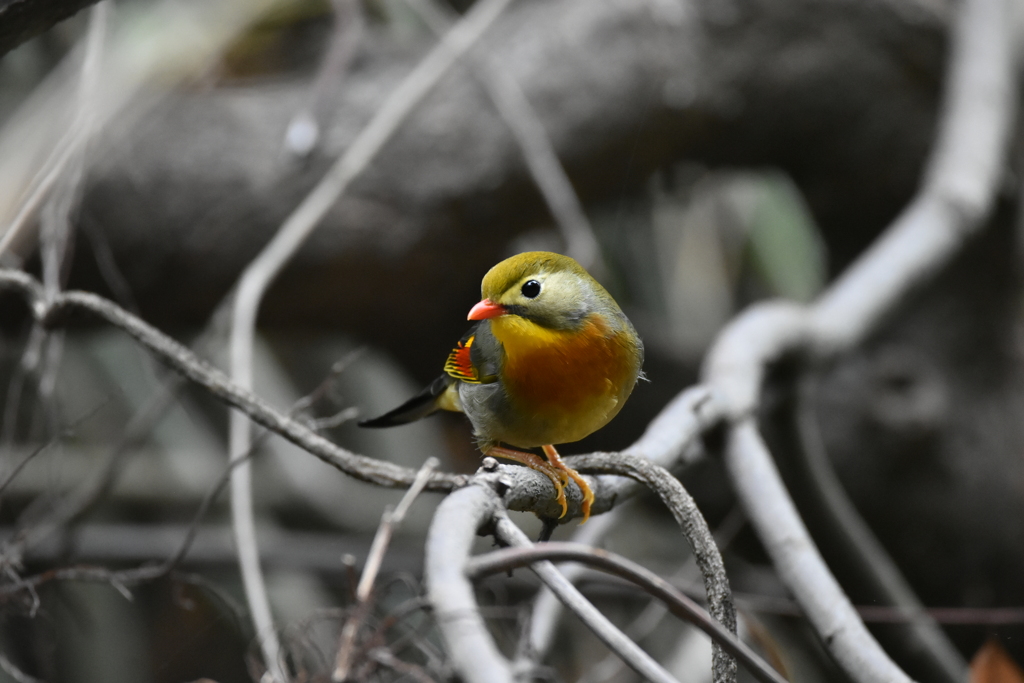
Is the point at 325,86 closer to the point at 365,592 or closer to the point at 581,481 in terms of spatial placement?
the point at 581,481

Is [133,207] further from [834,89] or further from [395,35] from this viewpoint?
[834,89]

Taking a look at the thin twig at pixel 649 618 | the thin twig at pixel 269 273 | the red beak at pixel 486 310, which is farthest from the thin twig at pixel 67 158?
the thin twig at pixel 649 618

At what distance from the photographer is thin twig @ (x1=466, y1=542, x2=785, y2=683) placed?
0.96 metres

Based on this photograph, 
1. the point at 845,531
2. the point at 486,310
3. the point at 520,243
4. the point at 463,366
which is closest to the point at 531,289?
the point at 486,310

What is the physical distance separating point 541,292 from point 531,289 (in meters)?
0.02

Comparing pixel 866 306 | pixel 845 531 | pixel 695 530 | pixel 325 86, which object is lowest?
pixel 845 531

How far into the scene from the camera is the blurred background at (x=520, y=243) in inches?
147

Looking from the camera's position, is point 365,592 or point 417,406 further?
point 417,406

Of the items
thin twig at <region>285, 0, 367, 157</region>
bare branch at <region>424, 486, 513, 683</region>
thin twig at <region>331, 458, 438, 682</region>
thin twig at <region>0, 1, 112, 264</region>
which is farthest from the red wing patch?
thin twig at <region>285, 0, 367, 157</region>

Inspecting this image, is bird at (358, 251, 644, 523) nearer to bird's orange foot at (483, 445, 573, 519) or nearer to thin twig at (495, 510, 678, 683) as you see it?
bird's orange foot at (483, 445, 573, 519)

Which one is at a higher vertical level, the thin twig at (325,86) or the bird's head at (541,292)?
the thin twig at (325,86)

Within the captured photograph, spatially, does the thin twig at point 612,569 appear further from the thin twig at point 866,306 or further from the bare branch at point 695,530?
the thin twig at point 866,306

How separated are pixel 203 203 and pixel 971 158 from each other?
142 inches

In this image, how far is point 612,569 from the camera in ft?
3.23
